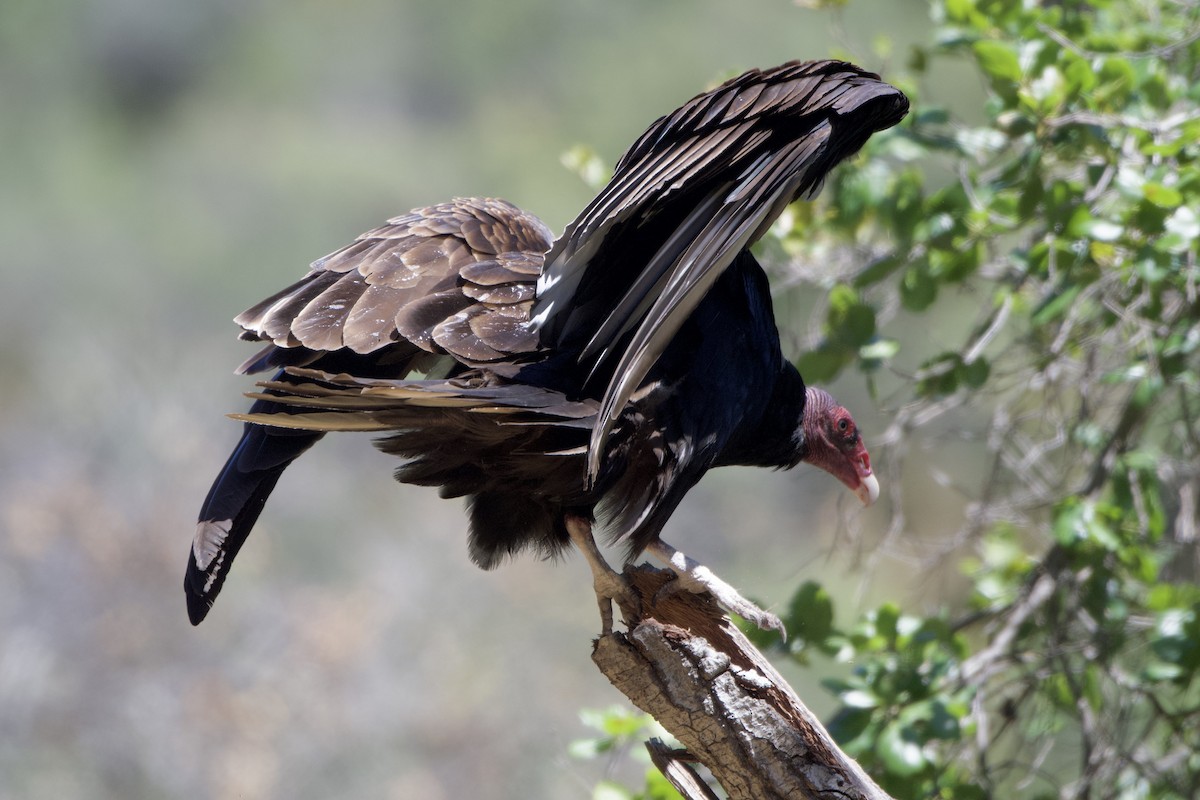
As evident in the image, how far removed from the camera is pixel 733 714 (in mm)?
2439

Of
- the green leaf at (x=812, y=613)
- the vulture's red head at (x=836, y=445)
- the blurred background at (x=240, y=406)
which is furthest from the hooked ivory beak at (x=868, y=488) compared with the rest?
the green leaf at (x=812, y=613)

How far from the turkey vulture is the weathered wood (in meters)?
0.31

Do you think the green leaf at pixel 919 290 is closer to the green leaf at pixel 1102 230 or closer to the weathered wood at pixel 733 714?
the green leaf at pixel 1102 230

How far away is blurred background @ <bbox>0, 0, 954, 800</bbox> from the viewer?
23.1 ft

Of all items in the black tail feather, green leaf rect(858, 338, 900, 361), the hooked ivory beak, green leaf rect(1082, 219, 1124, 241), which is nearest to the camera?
the black tail feather

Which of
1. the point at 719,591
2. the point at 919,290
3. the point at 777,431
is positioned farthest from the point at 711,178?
the point at 919,290

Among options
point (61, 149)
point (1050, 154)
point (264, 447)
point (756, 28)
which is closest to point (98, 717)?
point (264, 447)

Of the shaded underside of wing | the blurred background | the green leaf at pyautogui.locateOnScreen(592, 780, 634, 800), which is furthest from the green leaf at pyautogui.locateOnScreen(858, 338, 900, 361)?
the green leaf at pyautogui.locateOnScreen(592, 780, 634, 800)

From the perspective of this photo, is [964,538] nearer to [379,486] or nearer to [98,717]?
[98,717]

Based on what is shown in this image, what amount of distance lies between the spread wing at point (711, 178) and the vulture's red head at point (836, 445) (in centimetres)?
115

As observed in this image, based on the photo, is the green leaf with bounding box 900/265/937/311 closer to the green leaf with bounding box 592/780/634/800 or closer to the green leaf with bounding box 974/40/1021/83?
the green leaf with bounding box 974/40/1021/83

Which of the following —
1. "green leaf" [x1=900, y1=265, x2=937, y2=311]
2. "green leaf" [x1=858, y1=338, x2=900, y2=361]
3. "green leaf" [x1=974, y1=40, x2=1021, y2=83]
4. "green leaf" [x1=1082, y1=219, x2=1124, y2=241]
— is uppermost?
"green leaf" [x1=974, y1=40, x2=1021, y2=83]

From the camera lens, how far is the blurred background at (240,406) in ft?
23.1

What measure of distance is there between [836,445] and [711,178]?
1462 mm
